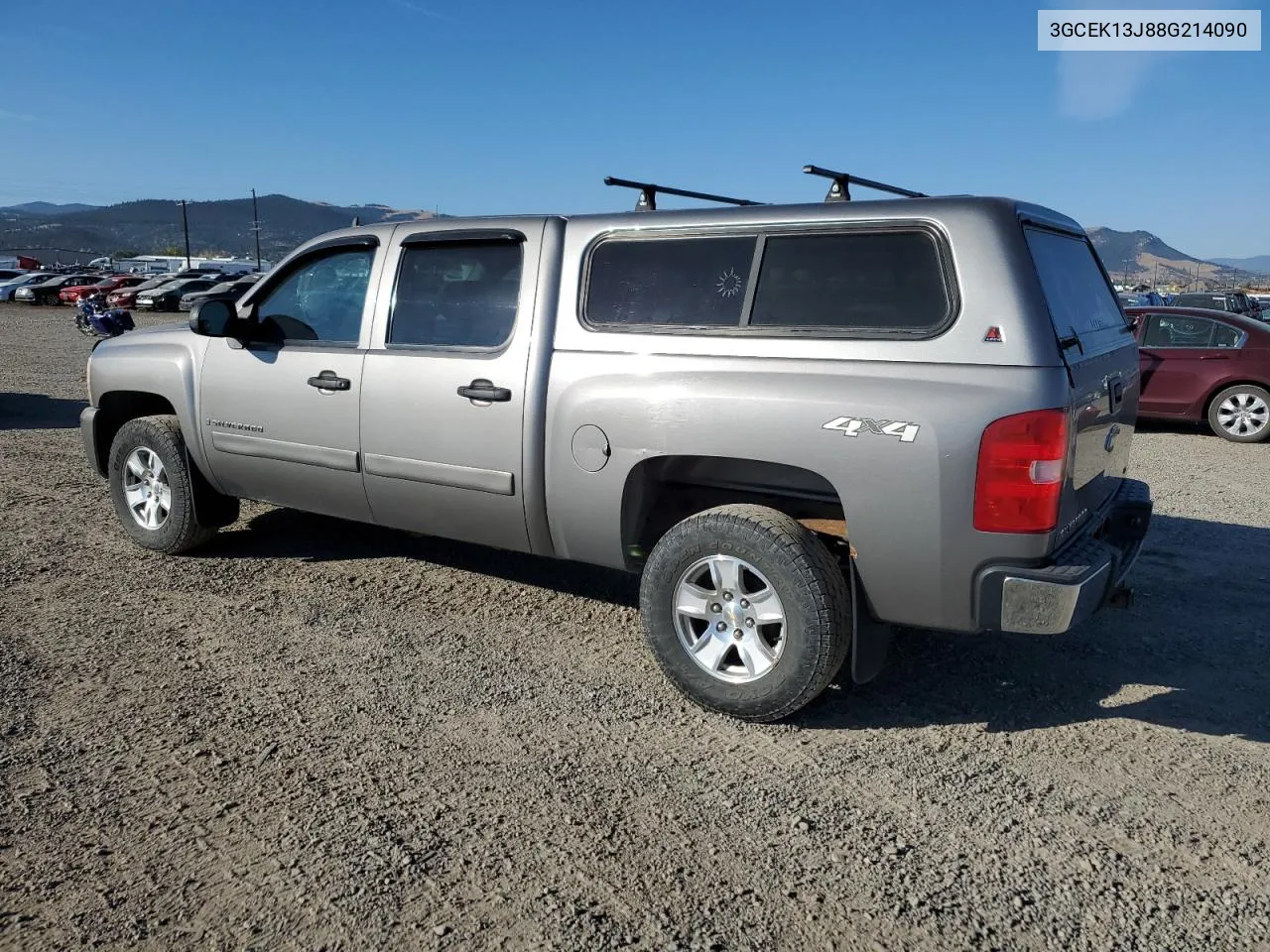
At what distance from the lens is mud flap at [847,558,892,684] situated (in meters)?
3.61

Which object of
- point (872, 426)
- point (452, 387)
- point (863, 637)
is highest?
point (452, 387)

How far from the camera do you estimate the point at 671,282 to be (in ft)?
13.4

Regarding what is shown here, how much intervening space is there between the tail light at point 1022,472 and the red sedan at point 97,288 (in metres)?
40.1

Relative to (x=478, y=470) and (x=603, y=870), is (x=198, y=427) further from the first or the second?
(x=603, y=870)

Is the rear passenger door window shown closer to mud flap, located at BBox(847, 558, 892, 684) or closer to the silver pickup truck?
the silver pickup truck

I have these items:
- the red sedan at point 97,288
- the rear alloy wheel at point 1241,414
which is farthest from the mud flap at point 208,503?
the red sedan at point 97,288

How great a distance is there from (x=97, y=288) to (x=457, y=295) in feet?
135

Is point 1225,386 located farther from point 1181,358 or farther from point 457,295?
point 457,295

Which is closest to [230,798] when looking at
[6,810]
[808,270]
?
[6,810]

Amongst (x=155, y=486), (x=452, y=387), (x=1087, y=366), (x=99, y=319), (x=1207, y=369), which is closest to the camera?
(x=1087, y=366)

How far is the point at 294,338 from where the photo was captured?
203 inches

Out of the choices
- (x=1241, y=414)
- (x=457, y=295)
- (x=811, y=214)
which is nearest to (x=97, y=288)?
(x=1241, y=414)

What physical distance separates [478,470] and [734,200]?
1.89 metres

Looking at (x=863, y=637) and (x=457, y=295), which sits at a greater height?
(x=457, y=295)
